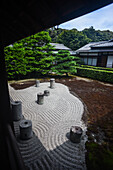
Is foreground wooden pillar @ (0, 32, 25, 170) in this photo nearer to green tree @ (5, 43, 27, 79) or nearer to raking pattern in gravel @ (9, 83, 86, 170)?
raking pattern in gravel @ (9, 83, 86, 170)

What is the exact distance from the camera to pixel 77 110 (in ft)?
21.8

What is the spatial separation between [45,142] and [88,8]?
4598 mm

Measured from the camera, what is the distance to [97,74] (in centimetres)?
1438

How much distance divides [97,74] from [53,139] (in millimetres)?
12639

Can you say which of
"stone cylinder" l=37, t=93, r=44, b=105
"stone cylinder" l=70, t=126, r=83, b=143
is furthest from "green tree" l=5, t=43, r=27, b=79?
"stone cylinder" l=70, t=126, r=83, b=143

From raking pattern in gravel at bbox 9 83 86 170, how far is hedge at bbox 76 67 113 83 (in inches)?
316

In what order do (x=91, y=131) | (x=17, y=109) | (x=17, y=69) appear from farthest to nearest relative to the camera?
(x=17, y=69) → (x=17, y=109) → (x=91, y=131)

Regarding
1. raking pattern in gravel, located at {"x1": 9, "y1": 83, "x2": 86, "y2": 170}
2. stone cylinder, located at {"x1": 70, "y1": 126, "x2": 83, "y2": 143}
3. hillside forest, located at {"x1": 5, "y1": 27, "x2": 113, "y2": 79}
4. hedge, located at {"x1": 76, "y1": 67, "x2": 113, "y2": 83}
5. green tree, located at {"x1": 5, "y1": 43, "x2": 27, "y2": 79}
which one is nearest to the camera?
raking pattern in gravel, located at {"x1": 9, "y1": 83, "x2": 86, "y2": 170}

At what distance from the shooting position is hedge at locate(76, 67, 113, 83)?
1296 cm

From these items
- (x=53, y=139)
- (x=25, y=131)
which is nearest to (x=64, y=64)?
(x=53, y=139)

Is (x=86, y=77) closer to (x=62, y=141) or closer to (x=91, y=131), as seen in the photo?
(x=91, y=131)

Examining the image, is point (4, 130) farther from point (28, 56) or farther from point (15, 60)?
point (28, 56)

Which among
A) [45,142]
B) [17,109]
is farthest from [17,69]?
[45,142]

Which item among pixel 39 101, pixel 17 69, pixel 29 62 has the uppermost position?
pixel 29 62
